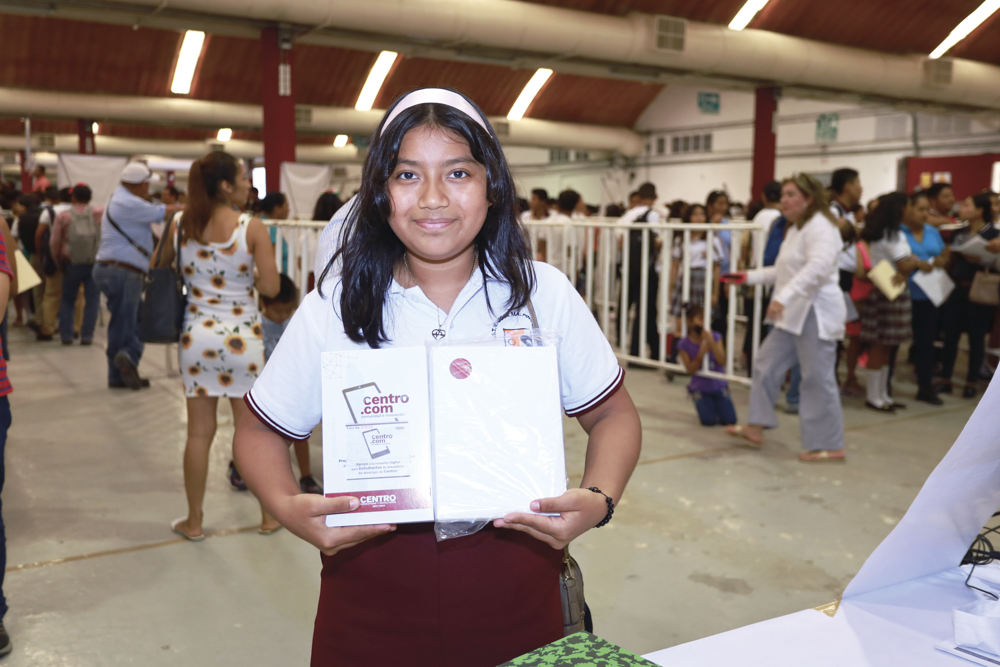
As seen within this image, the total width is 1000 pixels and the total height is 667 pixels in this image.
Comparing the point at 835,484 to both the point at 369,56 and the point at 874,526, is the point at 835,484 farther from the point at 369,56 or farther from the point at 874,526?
the point at 369,56

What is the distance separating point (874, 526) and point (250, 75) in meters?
13.7

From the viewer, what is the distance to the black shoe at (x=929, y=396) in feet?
18.6

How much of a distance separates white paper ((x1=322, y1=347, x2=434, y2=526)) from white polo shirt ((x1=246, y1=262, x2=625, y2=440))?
13 centimetres

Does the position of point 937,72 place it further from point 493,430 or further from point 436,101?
point 493,430

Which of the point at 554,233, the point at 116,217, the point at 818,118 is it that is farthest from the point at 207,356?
the point at 818,118

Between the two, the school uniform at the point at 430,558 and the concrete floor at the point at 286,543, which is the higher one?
the school uniform at the point at 430,558

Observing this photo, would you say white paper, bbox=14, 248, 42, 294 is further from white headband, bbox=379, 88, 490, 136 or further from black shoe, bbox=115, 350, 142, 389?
black shoe, bbox=115, 350, 142, 389

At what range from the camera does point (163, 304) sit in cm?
334

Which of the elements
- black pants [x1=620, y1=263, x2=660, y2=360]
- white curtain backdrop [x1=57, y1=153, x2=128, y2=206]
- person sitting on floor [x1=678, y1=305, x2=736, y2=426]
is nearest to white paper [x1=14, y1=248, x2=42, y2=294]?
person sitting on floor [x1=678, y1=305, x2=736, y2=426]

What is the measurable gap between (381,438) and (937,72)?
1381 centimetres

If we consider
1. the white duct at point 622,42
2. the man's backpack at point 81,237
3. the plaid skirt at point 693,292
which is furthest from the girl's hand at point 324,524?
the white duct at point 622,42

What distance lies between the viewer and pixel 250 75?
1423 centimetres

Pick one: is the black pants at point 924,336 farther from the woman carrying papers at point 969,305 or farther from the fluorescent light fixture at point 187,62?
the fluorescent light fixture at point 187,62

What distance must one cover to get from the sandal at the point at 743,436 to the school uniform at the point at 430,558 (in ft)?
11.8
